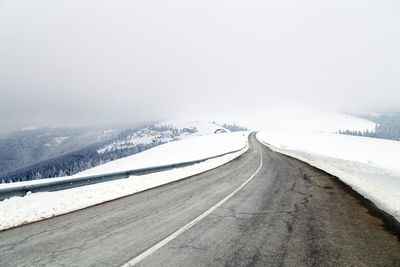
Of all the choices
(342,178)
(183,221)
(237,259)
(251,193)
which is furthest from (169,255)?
(342,178)

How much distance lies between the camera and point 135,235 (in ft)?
13.9

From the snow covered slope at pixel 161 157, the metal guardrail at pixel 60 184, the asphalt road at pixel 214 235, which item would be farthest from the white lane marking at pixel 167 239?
the snow covered slope at pixel 161 157

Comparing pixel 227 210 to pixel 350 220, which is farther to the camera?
pixel 227 210

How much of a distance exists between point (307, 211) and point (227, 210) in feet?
6.85

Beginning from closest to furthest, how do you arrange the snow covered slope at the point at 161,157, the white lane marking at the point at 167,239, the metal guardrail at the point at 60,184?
the white lane marking at the point at 167,239
the metal guardrail at the point at 60,184
the snow covered slope at the point at 161,157

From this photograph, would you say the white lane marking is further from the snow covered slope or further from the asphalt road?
the snow covered slope

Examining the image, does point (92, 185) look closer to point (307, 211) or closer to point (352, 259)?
point (307, 211)

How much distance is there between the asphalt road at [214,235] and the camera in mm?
3357

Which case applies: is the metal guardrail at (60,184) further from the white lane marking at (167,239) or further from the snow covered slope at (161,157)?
the snow covered slope at (161,157)

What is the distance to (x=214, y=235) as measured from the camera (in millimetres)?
4238

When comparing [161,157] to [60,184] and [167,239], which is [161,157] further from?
[167,239]

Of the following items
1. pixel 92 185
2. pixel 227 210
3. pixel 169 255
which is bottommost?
pixel 92 185

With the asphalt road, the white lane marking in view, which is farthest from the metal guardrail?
the white lane marking

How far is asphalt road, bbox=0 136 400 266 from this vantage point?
3.36 meters
